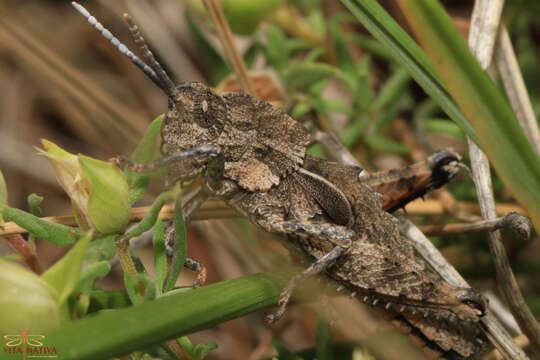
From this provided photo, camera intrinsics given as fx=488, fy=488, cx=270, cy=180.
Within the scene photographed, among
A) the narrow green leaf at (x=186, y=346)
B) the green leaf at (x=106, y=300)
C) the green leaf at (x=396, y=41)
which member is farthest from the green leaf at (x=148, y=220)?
the green leaf at (x=396, y=41)

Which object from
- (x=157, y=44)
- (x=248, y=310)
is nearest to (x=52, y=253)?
(x=157, y=44)

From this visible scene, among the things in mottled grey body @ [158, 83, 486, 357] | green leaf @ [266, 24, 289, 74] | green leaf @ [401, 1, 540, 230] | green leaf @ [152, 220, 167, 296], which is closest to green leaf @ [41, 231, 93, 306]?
green leaf @ [152, 220, 167, 296]

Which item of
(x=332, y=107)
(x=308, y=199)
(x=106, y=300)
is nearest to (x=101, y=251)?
(x=106, y=300)

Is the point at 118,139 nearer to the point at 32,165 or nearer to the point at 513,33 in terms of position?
the point at 32,165

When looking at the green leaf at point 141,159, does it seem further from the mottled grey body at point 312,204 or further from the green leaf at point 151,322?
the green leaf at point 151,322

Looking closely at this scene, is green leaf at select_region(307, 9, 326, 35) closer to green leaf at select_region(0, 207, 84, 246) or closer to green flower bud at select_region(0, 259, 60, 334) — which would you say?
green leaf at select_region(0, 207, 84, 246)

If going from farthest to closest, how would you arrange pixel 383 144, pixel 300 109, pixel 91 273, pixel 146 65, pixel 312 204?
pixel 383 144 → pixel 300 109 → pixel 312 204 → pixel 146 65 → pixel 91 273

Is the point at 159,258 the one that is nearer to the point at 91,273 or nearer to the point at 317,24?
the point at 91,273

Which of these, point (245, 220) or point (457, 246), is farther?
point (457, 246)
